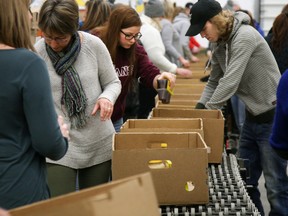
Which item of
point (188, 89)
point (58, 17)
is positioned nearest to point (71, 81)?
point (58, 17)

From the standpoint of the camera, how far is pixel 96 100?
2.88m

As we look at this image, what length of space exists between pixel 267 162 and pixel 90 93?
1320 mm

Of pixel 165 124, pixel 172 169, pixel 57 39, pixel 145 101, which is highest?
pixel 57 39

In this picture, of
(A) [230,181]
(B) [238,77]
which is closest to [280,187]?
(B) [238,77]

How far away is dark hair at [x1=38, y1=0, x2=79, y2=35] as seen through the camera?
2639mm

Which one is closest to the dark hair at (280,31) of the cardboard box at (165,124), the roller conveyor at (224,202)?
the cardboard box at (165,124)

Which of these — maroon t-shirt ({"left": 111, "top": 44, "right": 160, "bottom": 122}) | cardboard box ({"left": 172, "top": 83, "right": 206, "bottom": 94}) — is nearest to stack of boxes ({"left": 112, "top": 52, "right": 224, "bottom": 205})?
maroon t-shirt ({"left": 111, "top": 44, "right": 160, "bottom": 122})

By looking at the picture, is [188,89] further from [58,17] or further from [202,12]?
[58,17]

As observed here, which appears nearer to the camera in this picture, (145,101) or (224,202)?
(224,202)

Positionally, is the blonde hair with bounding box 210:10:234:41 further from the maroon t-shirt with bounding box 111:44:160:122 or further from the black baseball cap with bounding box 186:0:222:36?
the maroon t-shirt with bounding box 111:44:160:122

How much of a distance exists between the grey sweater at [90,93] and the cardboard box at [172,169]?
477mm

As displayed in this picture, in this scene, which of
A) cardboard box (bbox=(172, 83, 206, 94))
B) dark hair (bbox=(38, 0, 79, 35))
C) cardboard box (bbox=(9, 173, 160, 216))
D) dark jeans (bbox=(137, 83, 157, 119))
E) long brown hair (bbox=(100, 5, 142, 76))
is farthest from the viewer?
dark jeans (bbox=(137, 83, 157, 119))

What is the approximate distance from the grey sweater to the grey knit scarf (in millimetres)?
27

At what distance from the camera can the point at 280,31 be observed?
4801mm
